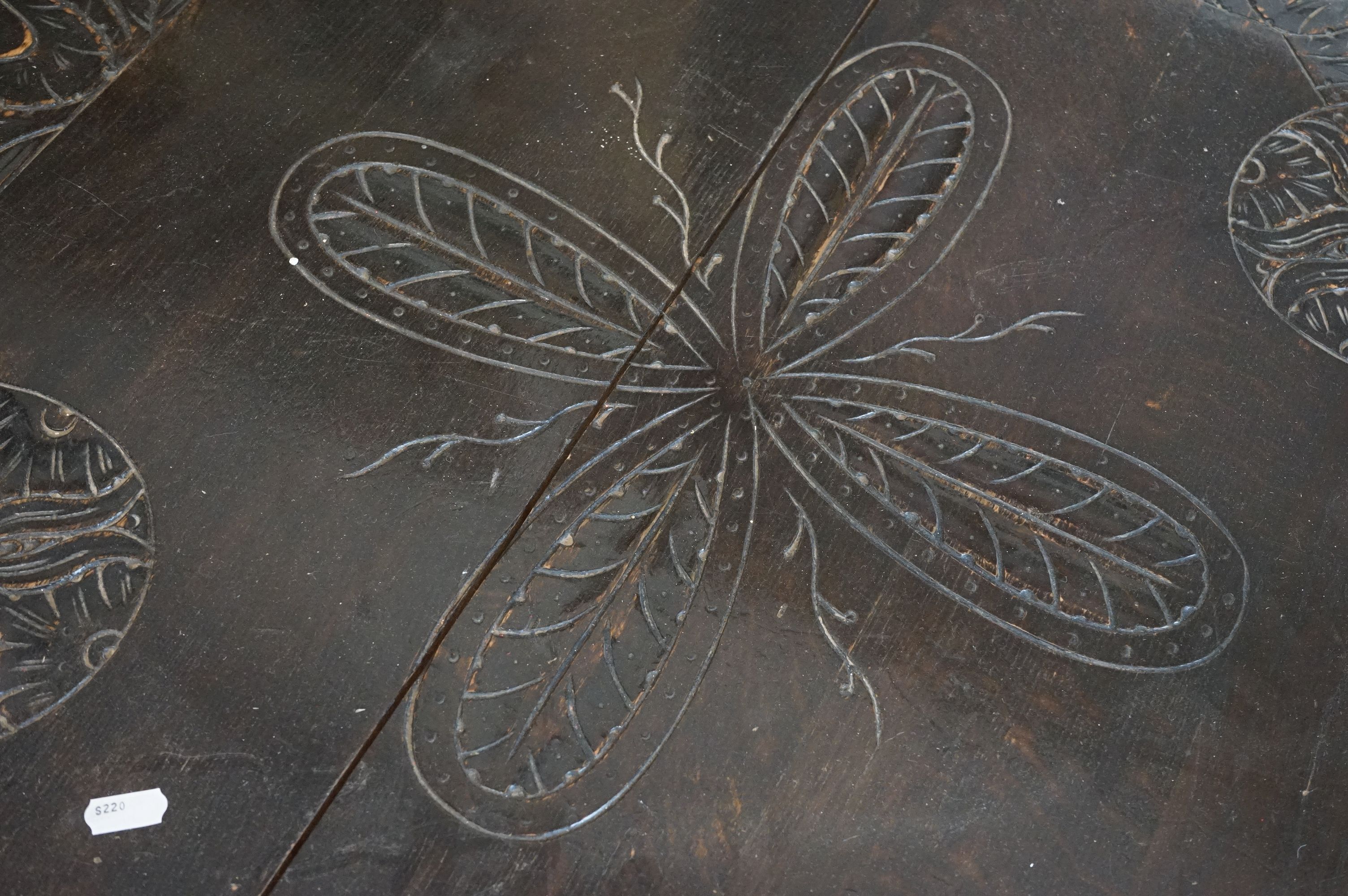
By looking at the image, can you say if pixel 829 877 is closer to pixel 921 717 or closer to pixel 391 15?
pixel 921 717

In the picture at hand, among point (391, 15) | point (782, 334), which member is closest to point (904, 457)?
point (782, 334)

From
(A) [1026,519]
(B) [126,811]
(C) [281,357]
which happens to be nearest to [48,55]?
(C) [281,357]

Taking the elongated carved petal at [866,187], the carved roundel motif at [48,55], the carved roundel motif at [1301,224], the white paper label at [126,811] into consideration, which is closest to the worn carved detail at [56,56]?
the carved roundel motif at [48,55]

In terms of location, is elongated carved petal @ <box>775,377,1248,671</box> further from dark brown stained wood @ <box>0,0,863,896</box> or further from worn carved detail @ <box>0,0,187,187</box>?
worn carved detail @ <box>0,0,187,187</box>

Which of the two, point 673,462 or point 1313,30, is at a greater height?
point 1313,30

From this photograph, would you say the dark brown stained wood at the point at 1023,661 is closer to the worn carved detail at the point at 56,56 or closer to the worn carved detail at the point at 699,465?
the worn carved detail at the point at 699,465

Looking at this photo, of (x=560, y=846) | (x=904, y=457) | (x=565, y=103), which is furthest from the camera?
(x=565, y=103)

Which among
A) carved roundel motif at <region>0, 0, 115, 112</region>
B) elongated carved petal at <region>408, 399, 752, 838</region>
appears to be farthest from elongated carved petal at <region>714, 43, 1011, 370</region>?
carved roundel motif at <region>0, 0, 115, 112</region>

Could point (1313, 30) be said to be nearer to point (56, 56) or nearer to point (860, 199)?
point (860, 199)
